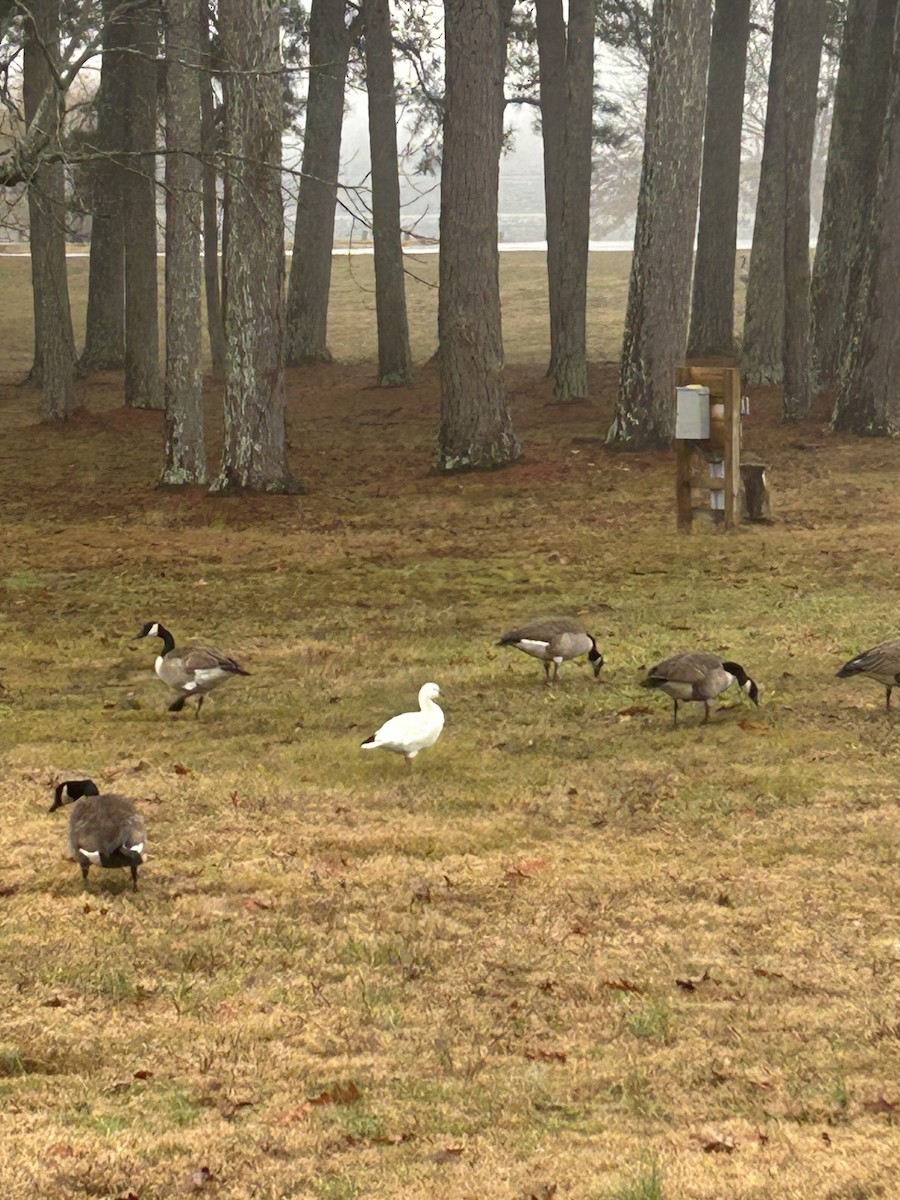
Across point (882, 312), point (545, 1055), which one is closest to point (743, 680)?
point (545, 1055)

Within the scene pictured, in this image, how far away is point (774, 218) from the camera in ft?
105

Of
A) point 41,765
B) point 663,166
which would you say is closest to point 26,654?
point 41,765

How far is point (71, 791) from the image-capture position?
954 centimetres

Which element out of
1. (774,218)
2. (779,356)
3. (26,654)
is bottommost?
(26,654)

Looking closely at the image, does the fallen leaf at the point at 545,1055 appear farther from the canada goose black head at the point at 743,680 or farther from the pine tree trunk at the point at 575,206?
the pine tree trunk at the point at 575,206

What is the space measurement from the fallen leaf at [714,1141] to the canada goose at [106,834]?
3.57 m

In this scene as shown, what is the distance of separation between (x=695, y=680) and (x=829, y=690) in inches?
72.9

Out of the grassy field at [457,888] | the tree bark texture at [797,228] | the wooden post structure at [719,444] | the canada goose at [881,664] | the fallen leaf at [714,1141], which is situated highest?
the tree bark texture at [797,228]

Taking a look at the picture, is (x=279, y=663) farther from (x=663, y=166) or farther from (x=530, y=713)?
(x=663, y=166)

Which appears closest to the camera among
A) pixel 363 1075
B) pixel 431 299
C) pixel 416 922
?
pixel 363 1075

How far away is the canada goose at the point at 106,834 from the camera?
8109 mm

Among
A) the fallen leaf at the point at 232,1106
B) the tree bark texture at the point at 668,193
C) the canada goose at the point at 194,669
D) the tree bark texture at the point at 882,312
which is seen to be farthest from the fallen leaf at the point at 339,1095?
the tree bark texture at the point at 882,312

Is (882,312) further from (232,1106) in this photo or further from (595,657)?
(232,1106)

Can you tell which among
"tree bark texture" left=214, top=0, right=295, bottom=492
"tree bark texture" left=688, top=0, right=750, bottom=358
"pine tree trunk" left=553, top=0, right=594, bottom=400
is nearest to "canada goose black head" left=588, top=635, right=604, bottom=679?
"tree bark texture" left=214, top=0, right=295, bottom=492
